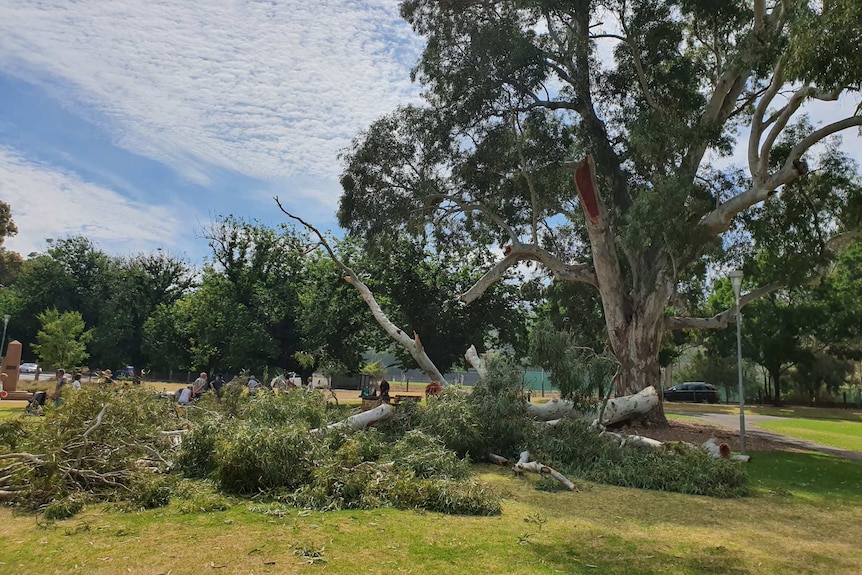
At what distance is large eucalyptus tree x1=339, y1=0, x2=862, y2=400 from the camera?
15.5 metres

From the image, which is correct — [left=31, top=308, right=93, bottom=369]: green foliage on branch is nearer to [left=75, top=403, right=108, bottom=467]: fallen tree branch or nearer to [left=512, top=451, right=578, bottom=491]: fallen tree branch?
[left=75, top=403, right=108, bottom=467]: fallen tree branch

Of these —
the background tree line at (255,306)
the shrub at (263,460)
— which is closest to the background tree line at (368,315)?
the background tree line at (255,306)

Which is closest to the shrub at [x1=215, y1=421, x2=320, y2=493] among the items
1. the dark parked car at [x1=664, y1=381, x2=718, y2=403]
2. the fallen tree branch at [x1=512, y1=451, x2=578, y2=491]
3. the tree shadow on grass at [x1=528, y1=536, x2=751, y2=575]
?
the tree shadow on grass at [x1=528, y1=536, x2=751, y2=575]

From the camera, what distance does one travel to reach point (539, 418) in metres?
13.6

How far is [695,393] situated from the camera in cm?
4234

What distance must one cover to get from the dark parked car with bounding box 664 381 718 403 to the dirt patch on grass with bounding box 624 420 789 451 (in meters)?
25.4

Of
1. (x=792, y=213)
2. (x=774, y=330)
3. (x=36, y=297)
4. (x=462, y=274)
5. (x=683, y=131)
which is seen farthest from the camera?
(x=36, y=297)

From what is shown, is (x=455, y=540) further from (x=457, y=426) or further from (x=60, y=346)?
(x=60, y=346)

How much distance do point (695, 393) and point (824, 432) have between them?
21.7 meters

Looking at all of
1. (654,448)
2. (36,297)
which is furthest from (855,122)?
(36,297)

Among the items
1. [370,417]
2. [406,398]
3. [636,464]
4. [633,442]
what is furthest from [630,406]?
[370,417]

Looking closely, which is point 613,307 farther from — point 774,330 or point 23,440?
point 774,330

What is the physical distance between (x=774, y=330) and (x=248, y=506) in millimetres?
36943

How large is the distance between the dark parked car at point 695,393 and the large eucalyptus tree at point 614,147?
24074 mm
